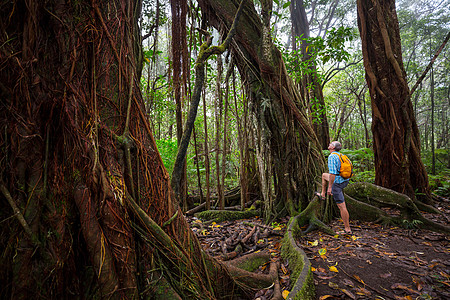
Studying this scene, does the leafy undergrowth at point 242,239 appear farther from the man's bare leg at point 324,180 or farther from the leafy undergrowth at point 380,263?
the man's bare leg at point 324,180

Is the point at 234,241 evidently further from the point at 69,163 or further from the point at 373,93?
the point at 373,93

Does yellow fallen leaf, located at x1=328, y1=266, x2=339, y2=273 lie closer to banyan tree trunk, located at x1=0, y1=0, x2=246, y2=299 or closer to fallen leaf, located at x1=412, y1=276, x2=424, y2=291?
fallen leaf, located at x1=412, y1=276, x2=424, y2=291

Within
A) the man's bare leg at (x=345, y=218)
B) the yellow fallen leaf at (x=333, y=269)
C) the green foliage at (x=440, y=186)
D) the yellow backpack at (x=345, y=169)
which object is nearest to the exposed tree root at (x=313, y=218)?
the man's bare leg at (x=345, y=218)

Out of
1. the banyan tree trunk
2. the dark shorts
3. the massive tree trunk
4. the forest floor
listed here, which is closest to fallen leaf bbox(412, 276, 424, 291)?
the forest floor

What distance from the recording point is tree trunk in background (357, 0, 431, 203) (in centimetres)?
436

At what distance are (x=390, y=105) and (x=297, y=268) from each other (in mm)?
3910

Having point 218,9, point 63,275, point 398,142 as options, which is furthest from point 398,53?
point 63,275

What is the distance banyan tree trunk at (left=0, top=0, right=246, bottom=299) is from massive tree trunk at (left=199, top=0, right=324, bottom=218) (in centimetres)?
298

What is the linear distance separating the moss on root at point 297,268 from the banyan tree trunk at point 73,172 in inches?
33.0

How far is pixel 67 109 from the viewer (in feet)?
4.17

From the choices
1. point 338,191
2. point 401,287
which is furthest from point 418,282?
point 338,191

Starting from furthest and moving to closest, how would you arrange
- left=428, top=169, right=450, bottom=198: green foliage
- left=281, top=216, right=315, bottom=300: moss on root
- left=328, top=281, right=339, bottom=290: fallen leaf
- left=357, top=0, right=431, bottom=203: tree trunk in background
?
left=428, top=169, right=450, bottom=198: green foliage < left=357, top=0, right=431, bottom=203: tree trunk in background < left=328, top=281, right=339, bottom=290: fallen leaf < left=281, top=216, right=315, bottom=300: moss on root

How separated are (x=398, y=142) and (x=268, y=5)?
3.56m

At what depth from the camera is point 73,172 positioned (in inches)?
49.9
